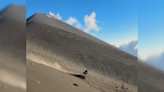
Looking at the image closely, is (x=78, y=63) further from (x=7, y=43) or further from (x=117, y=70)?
(x=7, y=43)

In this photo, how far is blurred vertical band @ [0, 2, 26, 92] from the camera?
237 cm

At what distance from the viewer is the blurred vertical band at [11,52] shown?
237 cm

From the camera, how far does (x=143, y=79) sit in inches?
101

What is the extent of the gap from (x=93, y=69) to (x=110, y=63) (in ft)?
17.1

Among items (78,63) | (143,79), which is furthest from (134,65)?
(143,79)

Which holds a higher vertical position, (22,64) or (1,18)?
(1,18)

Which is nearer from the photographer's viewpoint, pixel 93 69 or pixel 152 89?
pixel 152 89

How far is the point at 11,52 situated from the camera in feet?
7.77

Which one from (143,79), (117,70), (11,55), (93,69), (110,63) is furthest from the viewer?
(110,63)

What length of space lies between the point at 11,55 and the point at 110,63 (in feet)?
83.3

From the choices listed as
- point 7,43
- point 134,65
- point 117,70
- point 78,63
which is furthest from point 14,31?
point 134,65

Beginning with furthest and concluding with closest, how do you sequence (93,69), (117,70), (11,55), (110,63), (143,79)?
1. (110,63)
2. (117,70)
3. (93,69)
4. (143,79)
5. (11,55)

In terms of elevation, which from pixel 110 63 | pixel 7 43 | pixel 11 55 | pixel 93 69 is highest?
pixel 110 63

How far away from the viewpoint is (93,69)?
75.3ft
